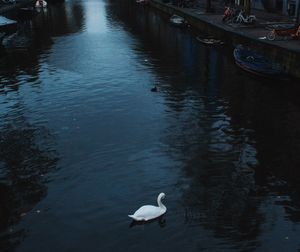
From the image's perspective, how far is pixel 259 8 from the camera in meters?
78.8

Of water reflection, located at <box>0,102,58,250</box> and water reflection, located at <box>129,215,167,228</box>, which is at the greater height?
water reflection, located at <box>0,102,58,250</box>

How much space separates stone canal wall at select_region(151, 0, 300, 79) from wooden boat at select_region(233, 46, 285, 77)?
63cm

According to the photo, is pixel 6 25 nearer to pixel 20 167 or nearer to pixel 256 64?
pixel 256 64

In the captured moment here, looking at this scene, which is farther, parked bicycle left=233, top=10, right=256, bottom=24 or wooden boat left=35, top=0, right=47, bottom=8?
wooden boat left=35, top=0, right=47, bottom=8

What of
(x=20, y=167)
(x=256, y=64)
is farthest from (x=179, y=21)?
(x=20, y=167)

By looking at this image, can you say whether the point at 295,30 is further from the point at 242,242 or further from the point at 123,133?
the point at 242,242

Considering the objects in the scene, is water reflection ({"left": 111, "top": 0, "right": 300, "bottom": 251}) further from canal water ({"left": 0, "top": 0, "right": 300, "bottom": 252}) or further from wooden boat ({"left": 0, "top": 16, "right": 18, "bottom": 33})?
wooden boat ({"left": 0, "top": 16, "right": 18, "bottom": 33})

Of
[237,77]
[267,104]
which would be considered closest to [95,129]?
[267,104]

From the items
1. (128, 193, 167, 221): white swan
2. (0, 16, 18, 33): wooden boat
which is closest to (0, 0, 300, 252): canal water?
(128, 193, 167, 221): white swan

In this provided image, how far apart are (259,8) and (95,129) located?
56.4 meters

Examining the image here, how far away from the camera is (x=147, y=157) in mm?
26203

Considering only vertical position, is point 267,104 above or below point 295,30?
below

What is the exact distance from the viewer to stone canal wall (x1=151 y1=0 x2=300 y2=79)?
41250 millimetres

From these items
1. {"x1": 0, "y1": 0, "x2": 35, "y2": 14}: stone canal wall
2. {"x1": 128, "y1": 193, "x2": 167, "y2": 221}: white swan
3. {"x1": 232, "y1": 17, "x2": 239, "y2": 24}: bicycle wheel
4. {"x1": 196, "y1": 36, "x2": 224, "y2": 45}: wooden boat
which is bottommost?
Result: {"x1": 128, "y1": 193, "x2": 167, "y2": 221}: white swan
